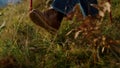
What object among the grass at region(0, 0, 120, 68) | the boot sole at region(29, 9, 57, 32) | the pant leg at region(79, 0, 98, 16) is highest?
the pant leg at region(79, 0, 98, 16)

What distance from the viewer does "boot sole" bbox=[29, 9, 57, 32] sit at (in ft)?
13.3

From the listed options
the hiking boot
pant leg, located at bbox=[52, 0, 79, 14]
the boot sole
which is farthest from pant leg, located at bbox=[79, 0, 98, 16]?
the boot sole

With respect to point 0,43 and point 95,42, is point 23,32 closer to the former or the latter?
point 0,43

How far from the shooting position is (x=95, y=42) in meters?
3.79

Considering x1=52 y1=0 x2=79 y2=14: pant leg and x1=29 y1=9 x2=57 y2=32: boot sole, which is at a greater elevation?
x1=52 y1=0 x2=79 y2=14: pant leg

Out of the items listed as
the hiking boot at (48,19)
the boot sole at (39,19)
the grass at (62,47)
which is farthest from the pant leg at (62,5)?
the grass at (62,47)

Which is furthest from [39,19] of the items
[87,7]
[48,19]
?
[87,7]

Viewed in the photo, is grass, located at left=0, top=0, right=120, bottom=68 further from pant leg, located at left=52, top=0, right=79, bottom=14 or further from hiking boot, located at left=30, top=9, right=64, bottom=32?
pant leg, located at left=52, top=0, right=79, bottom=14

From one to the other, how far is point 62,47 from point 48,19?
0.32 metres

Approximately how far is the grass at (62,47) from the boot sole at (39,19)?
0.49ft

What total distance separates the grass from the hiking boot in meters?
0.12

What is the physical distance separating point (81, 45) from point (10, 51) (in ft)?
2.17

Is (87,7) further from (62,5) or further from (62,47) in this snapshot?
(62,47)

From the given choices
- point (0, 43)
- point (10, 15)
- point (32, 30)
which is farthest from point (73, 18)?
point (10, 15)
